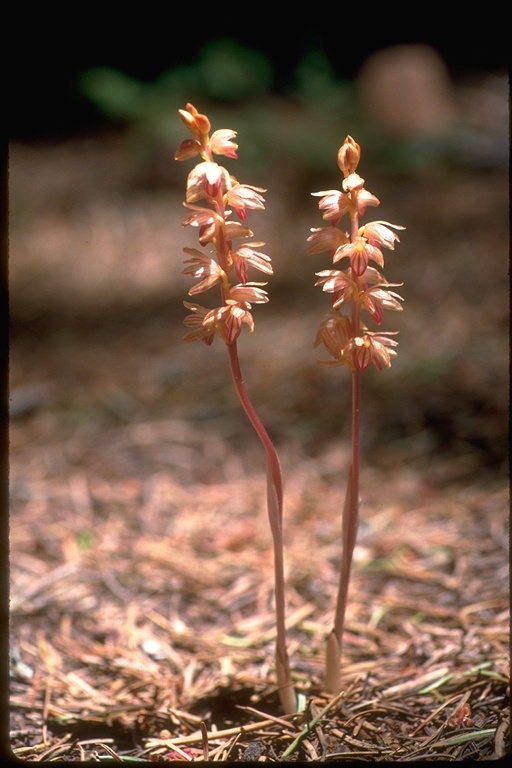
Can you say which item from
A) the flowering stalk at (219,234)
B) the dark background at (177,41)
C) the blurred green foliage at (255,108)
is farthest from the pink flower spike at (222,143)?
the dark background at (177,41)

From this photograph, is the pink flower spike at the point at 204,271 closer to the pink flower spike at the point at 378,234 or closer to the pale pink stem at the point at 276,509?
the pale pink stem at the point at 276,509

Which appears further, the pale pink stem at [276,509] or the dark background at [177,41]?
the dark background at [177,41]

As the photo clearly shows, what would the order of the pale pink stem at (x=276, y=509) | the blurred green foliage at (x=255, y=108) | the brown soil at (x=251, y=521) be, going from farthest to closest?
1. the blurred green foliage at (x=255, y=108)
2. the brown soil at (x=251, y=521)
3. the pale pink stem at (x=276, y=509)

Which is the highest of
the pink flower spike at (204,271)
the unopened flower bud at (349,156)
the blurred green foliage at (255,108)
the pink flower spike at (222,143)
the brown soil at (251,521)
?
the blurred green foliage at (255,108)

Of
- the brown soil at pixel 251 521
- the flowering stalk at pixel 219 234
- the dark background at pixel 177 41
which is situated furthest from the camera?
the dark background at pixel 177 41

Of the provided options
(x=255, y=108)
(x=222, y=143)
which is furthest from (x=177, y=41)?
(x=222, y=143)

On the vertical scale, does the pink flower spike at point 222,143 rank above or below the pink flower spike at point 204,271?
above
